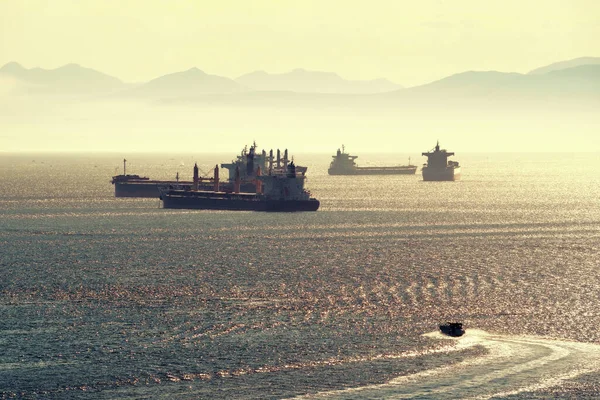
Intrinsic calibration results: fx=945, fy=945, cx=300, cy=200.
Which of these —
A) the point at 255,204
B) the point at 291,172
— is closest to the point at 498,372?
the point at 291,172

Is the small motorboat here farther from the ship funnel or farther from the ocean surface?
the ship funnel

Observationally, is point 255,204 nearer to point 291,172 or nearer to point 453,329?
point 291,172

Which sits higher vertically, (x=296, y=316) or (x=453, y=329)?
(x=453, y=329)

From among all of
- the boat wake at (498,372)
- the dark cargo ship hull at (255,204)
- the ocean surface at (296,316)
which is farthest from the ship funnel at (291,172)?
the boat wake at (498,372)

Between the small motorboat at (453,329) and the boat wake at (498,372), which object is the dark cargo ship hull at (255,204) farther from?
the boat wake at (498,372)

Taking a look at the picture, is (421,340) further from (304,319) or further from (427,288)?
(427,288)
